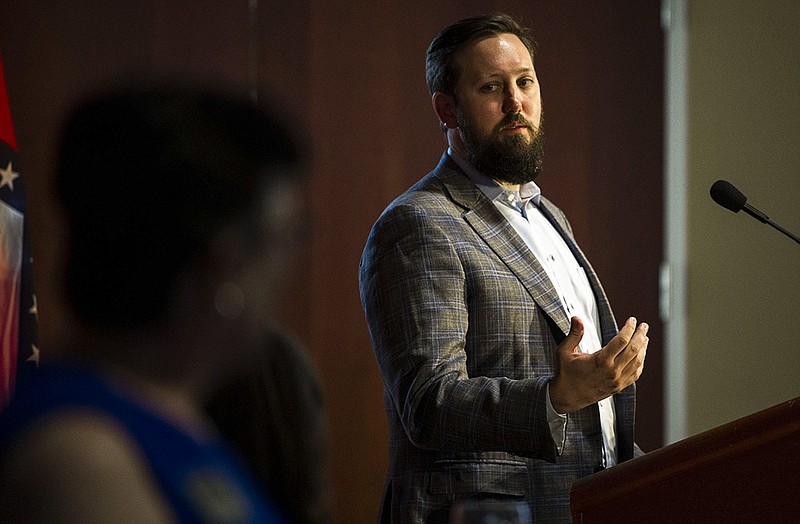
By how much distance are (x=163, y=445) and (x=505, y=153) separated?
57.3 inches

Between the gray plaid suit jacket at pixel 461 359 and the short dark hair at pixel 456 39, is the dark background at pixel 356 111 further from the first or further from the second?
the gray plaid suit jacket at pixel 461 359

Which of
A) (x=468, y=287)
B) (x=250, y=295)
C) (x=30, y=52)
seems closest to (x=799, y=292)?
(x=468, y=287)

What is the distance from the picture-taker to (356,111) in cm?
280

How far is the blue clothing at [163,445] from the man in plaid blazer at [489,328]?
907 mm

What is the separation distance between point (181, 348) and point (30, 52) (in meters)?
1.88

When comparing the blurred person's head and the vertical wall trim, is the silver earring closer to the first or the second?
the blurred person's head

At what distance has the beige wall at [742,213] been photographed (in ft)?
10.5

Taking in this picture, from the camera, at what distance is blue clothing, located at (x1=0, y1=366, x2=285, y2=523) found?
611 mm

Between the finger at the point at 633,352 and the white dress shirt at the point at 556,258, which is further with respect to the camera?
the white dress shirt at the point at 556,258

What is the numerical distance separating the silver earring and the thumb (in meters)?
0.88

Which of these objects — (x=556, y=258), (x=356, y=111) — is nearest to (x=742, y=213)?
(x=356, y=111)

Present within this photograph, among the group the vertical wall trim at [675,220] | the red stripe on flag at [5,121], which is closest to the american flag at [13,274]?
the red stripe on flag at [5,121]

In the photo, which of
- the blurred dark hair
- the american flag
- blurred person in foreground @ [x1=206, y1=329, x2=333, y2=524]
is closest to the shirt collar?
blurred person in foreground @ [x1=206, y1=329, x2=333, y2=524]

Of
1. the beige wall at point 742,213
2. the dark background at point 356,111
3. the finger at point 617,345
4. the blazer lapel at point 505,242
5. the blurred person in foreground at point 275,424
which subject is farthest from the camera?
the beige wall at point 742,213
